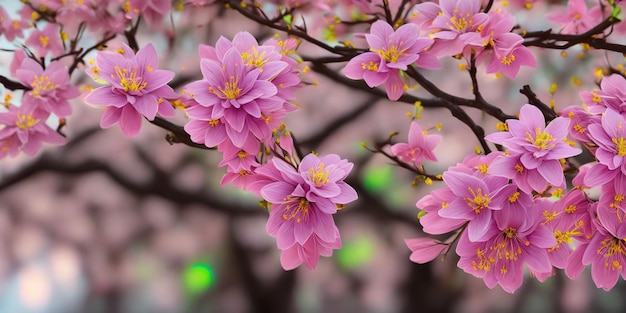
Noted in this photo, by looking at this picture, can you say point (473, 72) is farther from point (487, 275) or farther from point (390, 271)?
point (390, 271)

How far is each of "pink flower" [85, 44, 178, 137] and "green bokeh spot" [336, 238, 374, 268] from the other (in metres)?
0.59

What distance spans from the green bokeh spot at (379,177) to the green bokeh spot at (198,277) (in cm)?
34

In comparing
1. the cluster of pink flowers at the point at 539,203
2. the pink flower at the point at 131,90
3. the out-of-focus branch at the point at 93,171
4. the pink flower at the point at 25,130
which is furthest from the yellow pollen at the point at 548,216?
the out-of-focus branch at the point at 93,171

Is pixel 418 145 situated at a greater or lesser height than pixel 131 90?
lesser

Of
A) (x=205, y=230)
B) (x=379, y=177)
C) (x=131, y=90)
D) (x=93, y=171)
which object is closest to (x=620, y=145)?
(x=131, y=90)

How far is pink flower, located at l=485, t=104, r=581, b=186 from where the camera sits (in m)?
0.48

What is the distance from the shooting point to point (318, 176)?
1.66 feet

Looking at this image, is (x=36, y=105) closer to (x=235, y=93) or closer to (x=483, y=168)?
(x=235, y=93)

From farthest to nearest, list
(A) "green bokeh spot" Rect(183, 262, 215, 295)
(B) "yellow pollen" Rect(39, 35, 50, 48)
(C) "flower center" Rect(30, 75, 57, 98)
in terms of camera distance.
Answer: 1. (A) "green bokeh spot" Rect(183, 262, 215, 295)
2. (B) "yellow pollen" Rect(39, 35, 50, 48)
3. (C) "flower center" Rect(30, 75, 57, 98)

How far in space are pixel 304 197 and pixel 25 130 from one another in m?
0.44

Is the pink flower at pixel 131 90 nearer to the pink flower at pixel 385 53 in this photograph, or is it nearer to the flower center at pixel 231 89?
the flower center at pixel 231 89

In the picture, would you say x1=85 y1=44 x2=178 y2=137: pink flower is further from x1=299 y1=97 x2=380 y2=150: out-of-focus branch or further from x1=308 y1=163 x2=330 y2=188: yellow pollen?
x1=299 y1=97 x2=380 y2=150: out-of-focus branch

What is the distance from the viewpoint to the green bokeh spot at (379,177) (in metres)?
1.07

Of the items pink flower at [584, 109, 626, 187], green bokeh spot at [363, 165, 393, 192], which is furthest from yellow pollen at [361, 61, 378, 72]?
green bokeh spot at [363, 165, 393, 192]
